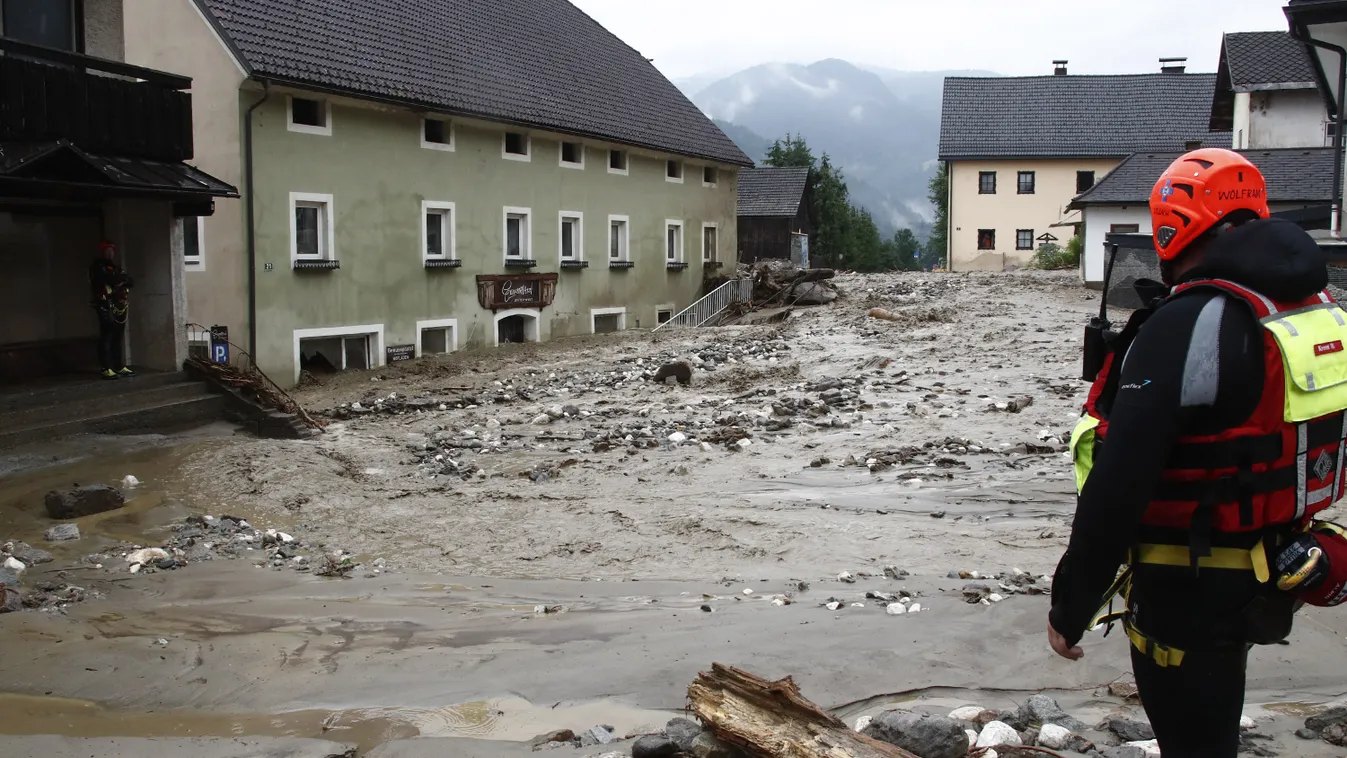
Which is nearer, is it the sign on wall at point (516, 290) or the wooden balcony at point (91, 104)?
the wooden balcony at point (91, 104)

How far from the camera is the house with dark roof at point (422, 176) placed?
61.0ft

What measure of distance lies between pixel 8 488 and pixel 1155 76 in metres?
52.0

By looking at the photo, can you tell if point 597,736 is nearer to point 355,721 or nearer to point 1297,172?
point 355,721

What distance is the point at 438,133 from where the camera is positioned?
22875 mm

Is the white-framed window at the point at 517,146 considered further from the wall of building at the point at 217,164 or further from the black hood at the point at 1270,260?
the black hood at the point at 1270,260

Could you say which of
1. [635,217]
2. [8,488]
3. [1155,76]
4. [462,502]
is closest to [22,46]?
[8,488]

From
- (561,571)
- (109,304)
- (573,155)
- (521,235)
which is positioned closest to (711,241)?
(573,155)

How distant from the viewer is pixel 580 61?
99.3ft

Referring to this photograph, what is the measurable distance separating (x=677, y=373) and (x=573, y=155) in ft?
38.5

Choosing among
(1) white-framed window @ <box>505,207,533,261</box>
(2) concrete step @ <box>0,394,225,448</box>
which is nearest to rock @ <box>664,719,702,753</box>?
(2) concrete step @ <box>0,394,225,448</box>

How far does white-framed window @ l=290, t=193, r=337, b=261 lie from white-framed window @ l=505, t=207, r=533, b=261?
5608mm

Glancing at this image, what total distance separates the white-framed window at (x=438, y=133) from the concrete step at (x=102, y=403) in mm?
10230

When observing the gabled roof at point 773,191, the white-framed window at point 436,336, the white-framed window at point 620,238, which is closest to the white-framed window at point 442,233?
the white-framed window at point 436,336

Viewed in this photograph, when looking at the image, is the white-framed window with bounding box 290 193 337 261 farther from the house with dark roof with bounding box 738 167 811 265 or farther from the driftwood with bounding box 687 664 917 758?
the house with dark roof with bounding box 738 167 811 265
